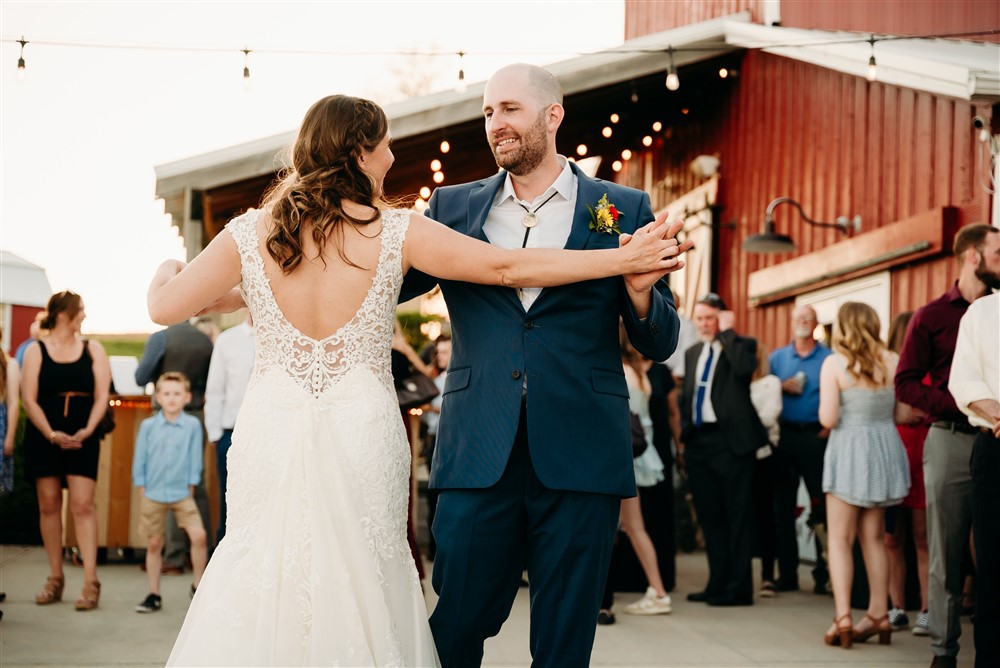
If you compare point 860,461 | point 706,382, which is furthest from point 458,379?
point 706,382

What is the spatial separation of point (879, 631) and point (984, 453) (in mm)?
1859

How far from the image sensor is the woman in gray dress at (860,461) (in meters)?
6.41

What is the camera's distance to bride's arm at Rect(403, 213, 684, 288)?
3023 millimetres

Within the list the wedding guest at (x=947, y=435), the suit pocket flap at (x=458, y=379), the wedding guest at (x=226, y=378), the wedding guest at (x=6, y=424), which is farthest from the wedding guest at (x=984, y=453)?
the wedding guest at (x=6, y=424)

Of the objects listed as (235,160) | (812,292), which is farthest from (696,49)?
(235,160)

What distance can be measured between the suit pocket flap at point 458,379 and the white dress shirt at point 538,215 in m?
0.39

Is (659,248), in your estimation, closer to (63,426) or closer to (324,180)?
(324,180)

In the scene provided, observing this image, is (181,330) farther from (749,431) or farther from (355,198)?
(355,198)

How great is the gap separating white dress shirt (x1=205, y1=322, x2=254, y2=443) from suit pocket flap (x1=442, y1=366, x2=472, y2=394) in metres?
4.27

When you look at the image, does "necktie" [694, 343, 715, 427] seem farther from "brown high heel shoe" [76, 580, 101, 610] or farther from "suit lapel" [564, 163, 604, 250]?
"suit lapel" [564, 163, 604, 250]

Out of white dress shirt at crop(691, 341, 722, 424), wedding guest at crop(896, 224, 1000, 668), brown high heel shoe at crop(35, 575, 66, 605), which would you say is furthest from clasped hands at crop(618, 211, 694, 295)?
brown high heel shoe at crop(35, 575, 66, 605)

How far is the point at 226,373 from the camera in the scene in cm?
745

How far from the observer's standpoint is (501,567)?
3.18 meters

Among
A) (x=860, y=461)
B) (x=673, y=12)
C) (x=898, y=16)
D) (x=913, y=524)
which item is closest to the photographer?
(x=860, y=461)
